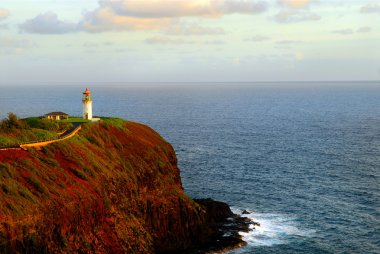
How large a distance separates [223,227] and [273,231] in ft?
22.7

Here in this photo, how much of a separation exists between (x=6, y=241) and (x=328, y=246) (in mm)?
37606

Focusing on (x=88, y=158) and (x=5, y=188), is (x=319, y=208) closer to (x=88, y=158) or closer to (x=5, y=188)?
(x=88, y=158)

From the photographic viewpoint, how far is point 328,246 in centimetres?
5294

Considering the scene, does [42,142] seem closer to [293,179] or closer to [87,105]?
[87,105]

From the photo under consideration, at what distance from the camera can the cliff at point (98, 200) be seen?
37406mm

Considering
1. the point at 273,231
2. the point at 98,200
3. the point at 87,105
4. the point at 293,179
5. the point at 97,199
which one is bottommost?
the point at 273,231

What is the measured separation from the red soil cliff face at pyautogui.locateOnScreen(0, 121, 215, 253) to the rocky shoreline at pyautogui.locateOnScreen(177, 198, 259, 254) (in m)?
1.67

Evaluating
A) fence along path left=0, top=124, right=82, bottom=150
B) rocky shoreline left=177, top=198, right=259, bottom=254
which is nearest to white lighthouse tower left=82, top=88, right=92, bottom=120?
fence along path left=0, top=124, right=82, bottom=150

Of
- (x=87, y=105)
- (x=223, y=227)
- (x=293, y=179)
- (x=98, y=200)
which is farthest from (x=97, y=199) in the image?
(x=293, y=179)

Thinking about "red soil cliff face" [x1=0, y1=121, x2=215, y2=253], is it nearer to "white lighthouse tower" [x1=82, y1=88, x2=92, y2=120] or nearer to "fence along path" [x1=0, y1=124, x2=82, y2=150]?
"fence along path" [x1=0, y1=124, x2=82, y2=150]

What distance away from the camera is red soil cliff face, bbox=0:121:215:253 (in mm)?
37375

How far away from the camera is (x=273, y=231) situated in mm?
58344

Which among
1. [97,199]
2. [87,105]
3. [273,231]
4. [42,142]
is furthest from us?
[87,105]

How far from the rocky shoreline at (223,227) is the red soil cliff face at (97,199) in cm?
167
